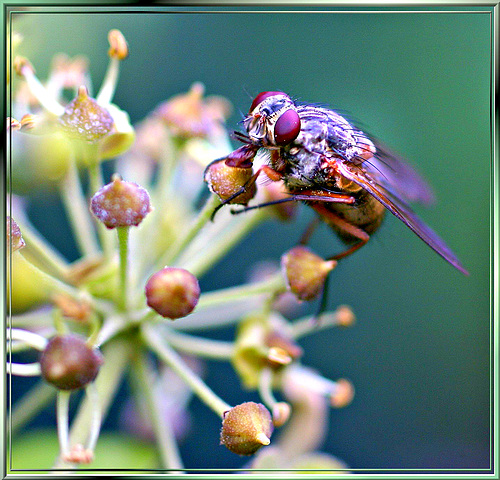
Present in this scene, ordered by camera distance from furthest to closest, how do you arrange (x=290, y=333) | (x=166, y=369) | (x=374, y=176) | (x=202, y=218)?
(x=166, y=369) → (x=290, y=333) → (x=374, y=176) → (x=202, y=218)

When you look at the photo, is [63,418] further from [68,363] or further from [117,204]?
[117,204]

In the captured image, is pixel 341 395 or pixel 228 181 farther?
pixel 341 395

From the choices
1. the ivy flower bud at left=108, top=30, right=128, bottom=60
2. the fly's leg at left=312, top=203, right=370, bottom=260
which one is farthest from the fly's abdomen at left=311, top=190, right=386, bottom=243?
the ivy flower bud at left=108, top=30, right=128, bottom=60

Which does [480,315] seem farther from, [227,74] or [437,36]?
[227,74]

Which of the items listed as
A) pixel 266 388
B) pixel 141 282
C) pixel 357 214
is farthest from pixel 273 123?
pixel 266 388

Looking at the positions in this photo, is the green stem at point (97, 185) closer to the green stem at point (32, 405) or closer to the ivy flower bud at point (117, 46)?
the ivy flower bud at point (117, 46)

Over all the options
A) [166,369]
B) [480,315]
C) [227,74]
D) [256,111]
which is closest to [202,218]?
[256,111]

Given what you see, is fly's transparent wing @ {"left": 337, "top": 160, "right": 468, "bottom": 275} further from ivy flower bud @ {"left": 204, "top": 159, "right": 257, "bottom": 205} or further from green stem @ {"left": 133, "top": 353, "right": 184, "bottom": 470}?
green stem @ {"left": 133, "top": 353, "right": 184, "bottom": 470}
